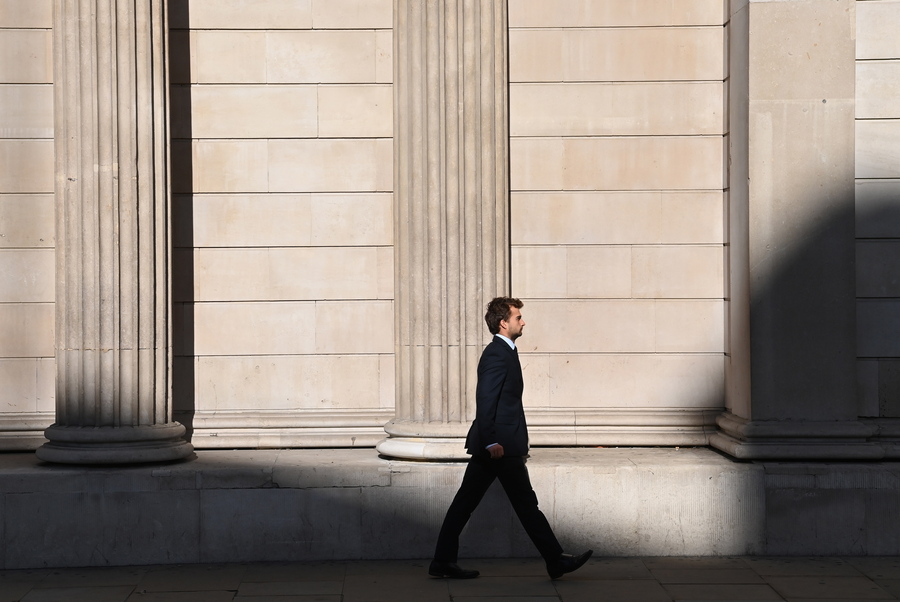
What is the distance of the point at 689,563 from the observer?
8.43m

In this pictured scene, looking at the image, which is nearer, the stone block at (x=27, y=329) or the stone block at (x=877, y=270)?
the stone block at (x=877, y=270)

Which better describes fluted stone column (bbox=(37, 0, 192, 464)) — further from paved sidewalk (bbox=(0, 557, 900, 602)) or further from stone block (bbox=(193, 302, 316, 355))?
paved sidewalk (bbox=(0, 557, 900, 602))

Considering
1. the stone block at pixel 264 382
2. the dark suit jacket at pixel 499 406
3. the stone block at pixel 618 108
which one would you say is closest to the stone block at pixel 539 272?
the stone block at pixel 618 108

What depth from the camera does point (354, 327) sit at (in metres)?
9.70

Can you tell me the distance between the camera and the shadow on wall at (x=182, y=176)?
31.6 ft

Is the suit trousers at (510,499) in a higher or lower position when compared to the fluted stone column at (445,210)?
lower

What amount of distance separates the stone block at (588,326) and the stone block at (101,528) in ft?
11.1

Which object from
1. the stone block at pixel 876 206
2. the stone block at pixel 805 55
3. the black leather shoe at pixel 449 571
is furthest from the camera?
the stone block at pixel 876 206

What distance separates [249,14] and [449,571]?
5367 millimetres

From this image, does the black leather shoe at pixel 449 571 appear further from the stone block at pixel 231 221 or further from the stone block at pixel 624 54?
the stone block at pixel 624 54

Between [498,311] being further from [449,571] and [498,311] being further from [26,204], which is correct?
[26,204]

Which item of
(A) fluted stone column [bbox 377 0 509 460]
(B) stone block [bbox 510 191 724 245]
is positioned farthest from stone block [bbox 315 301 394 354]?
(B) stone block [bbox 510 191 724 245]

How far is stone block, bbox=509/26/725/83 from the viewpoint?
969cm

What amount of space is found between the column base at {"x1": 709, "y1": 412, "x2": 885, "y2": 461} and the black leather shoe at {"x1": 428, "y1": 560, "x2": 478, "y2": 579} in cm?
258
